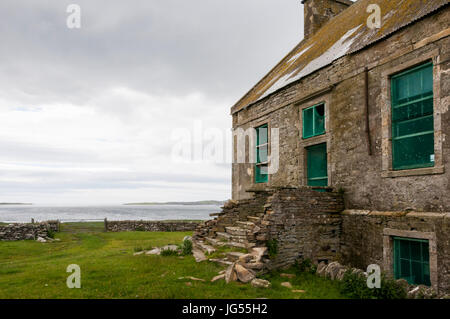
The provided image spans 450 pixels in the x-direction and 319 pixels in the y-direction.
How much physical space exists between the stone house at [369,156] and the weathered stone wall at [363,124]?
0.10ft

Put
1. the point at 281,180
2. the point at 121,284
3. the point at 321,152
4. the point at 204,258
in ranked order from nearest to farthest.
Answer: the point at 121,284 < the point at 204,258 < the point at 321,152 < the point at 281,180

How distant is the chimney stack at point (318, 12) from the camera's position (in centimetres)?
1931

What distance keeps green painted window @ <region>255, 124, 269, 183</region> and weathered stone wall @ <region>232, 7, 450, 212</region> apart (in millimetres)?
1178

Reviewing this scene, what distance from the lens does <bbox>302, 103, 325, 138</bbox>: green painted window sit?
12.5 meters

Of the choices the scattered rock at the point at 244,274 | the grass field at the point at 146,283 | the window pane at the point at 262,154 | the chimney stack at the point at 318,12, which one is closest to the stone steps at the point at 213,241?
the grass field at the point at 146,283

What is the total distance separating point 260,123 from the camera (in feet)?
51.4

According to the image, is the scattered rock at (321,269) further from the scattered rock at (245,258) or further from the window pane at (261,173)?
the window pane at (261,173)

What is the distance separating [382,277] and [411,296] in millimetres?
653

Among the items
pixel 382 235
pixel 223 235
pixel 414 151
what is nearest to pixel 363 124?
pixel 414 151

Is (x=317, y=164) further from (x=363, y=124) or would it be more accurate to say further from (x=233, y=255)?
(x=233, y=255)

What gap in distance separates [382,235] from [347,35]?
7996 mm

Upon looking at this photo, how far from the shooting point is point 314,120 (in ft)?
41.4
